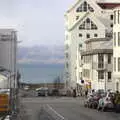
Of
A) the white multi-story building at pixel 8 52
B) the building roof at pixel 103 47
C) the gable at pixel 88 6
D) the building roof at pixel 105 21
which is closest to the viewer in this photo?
the white multi-story building at pixel 8 52

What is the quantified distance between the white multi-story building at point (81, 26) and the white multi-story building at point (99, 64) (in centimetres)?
1760

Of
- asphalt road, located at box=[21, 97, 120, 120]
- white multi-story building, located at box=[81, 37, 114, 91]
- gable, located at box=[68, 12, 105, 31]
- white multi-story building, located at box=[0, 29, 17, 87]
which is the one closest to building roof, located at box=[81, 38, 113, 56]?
white multi-story building, located at box=[81, 37, 114, 91]

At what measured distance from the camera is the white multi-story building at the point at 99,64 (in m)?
96.5

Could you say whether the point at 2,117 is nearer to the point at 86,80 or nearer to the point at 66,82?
the point at 86,80

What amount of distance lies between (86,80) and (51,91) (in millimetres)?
7738

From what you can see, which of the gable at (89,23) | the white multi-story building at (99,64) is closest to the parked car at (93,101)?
the white multi-story building at (99,64)

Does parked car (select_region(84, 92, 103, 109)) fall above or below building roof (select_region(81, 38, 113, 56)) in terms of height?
below

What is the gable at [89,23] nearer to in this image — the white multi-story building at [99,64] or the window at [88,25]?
the window at [88,25]

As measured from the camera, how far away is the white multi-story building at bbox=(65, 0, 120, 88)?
131m

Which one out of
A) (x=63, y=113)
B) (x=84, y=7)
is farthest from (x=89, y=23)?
(x=63, y=113)

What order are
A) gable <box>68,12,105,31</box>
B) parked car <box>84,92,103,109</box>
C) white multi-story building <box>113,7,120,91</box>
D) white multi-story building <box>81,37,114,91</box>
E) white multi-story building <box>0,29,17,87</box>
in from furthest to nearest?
gable <box>68,12,105,31</box>
white multi-story building <box>81,37,114,91</box>
white multi-story building <box>113,7,120,91</box>
parked car <box>84,92,103,109</box>
white multi-story building <box>0,29,17,87</box>

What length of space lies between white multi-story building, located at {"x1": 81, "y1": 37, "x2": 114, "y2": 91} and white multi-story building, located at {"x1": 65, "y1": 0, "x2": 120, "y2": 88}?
17605 millimetres

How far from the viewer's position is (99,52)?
97.3m

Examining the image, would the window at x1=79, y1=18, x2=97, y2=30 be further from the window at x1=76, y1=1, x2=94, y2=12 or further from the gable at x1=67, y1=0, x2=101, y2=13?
the gable at x1=67, y1=0, x2=101, y2=13
